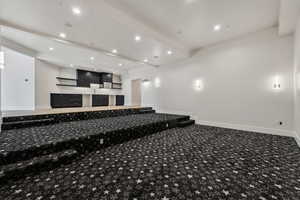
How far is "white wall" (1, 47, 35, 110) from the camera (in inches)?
236

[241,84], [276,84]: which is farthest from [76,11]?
[276,84]

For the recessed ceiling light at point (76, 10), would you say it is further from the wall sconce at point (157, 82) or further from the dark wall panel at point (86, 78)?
the dark wall panel at point (86, 78)

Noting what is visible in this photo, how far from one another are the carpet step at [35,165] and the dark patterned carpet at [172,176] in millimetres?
110

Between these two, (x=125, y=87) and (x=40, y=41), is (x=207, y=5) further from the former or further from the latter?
(x=125, y=87)

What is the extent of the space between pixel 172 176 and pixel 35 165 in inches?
84.1

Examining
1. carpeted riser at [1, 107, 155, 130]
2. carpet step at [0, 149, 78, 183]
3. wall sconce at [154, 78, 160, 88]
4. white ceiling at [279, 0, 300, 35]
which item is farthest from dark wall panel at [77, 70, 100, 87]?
white ceiling at [279, 0, 300, 35]

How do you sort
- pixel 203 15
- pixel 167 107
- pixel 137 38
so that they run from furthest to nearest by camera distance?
1. pixel 167 107
2. pixel 137 38
3. pixel 203 15

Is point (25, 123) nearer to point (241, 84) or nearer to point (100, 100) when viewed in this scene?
point (100, 100)

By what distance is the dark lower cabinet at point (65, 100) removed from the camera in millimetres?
7852

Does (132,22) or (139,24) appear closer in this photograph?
(132,22)

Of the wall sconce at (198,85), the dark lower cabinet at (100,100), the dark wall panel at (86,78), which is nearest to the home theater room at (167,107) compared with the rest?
the wall sconce at (198,85)

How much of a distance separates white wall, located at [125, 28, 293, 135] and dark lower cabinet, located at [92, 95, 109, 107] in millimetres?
5910

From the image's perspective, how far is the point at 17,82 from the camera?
6172 mm

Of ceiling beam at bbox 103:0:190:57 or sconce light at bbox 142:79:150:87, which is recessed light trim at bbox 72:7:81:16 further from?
sconce light at bbox 142:79:150:87
